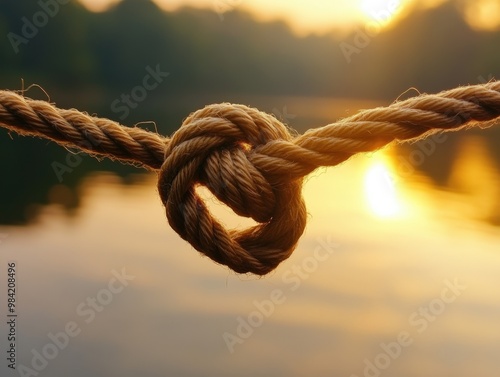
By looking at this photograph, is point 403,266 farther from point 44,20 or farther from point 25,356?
point 44,20

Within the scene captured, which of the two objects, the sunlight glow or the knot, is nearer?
the knot

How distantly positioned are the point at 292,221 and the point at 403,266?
8266 mm

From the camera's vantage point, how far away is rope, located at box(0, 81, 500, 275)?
2.70 ft

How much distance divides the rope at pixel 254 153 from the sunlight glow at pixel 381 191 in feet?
34.4

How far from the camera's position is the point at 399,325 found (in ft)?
25.0

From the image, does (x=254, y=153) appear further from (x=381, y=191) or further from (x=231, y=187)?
(x=381, y=191)

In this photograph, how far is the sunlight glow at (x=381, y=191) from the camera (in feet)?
39.3

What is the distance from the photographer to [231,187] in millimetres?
870

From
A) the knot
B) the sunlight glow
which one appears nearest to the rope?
the knot

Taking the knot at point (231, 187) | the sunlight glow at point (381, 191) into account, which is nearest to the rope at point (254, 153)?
the knot at point (231, 187)

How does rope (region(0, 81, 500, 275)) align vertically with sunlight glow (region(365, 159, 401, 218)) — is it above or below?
below

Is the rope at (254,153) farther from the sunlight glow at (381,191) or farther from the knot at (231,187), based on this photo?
the sunlight glow at (381,191)

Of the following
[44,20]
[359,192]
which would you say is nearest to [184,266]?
[359,192]

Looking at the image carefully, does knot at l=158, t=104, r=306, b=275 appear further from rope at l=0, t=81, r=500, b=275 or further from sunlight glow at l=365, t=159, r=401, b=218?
sunlight glow at l=365, t=159, r=401, b=218
